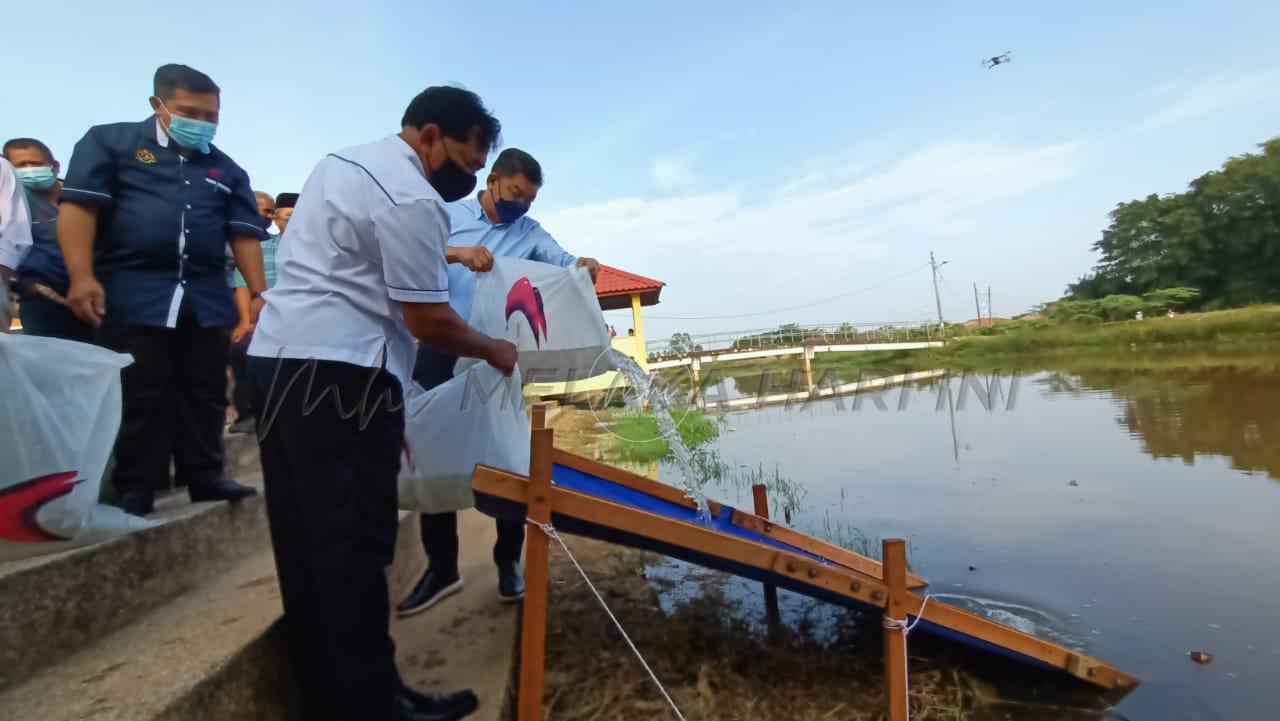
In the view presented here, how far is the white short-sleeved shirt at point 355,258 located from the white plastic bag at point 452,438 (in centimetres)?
49

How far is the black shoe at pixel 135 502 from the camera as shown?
198 centimetres

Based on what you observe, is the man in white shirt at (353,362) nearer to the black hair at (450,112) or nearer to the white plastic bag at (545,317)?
the black hair at (450,112)

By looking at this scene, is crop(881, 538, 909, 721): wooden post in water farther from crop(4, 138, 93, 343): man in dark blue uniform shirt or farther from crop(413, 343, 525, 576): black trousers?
crop(4, 138, 93, 343): man in dark blue uniform shirt

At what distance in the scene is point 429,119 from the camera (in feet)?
4.90

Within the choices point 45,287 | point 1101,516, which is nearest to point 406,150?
point 45,287

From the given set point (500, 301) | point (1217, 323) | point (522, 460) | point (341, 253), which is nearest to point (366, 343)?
point (341, 253)

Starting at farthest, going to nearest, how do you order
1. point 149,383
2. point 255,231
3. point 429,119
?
point 255,231, point 149,383, point 429,119

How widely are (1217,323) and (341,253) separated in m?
30.7

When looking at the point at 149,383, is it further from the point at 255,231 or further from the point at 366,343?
the point at 366,343

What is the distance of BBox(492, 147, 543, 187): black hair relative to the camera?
250 cm

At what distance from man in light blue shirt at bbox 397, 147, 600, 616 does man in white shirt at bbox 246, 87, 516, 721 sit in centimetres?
89

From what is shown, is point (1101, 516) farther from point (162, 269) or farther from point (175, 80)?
point (175, 80)

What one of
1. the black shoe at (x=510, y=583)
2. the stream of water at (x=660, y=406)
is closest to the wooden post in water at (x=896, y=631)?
the stream of water at (x=660, y=406)

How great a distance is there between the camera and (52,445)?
4.44 ft
